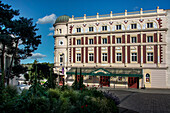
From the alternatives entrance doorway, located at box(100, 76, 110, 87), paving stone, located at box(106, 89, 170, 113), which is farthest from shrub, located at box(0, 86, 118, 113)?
entrance doorway, located at box(100, 76, 110, 87)

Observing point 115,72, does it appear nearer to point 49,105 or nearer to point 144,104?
point 144,104

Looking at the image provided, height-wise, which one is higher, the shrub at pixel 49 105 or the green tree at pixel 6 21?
the green tree at pixel 6 21

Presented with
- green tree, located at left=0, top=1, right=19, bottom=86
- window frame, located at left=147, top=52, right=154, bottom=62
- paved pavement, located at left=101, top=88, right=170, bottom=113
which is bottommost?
paved pavement, located at left=101, top=88, right=170, bottom=113

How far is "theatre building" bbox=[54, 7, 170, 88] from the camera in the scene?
→ 3316 cm

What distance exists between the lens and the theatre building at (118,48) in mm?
33156

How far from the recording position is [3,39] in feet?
68.2

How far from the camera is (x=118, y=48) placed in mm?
35688

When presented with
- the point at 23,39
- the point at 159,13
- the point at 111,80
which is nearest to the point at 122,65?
the point at 111,80

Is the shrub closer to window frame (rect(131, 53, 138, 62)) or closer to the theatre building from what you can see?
the theatre building

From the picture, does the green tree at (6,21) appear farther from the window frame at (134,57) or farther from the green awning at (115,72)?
the window frame at (134,57)

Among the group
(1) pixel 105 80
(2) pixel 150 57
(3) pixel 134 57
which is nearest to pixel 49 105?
(1) pixel 105 80

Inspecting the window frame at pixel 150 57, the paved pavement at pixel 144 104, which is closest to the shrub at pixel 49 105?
the paved pavement at pixel 144 104

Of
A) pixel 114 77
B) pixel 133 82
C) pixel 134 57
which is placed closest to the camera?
pixel 133 82

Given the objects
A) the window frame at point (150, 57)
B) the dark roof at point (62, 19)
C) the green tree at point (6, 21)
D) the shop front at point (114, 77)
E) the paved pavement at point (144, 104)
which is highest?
the dark roof at point (62, 19)
